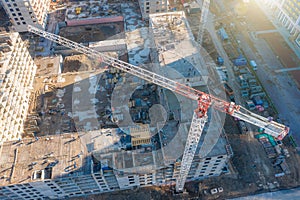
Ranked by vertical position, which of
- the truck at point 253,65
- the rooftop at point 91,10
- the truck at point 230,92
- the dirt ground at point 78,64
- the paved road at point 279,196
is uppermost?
the rooftop at point 91,10

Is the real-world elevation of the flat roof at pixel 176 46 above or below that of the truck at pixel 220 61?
above

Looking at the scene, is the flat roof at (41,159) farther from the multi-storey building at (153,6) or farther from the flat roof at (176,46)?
the multi-storey building at (153,6)

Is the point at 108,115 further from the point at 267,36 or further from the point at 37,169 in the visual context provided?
the point at 267,36

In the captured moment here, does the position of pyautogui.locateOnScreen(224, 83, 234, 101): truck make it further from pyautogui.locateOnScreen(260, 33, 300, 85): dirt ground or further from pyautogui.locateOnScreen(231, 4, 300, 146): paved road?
pyautogui.locateOnScreen(260, 33, 300, 85): dirt ground

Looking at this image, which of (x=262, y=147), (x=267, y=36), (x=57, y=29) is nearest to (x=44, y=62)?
(x=57, y=29)

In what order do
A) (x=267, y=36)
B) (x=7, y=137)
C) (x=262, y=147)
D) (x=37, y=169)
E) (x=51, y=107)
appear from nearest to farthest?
(x=37, y=169)
(x=7, y=137)
(x=262, y=147)
(x=51, y=107)
(x=267, y=36)

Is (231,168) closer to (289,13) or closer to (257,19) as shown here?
(289,13)

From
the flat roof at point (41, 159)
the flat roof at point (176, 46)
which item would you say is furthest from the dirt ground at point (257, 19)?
the flat roof at point (41, 159)
